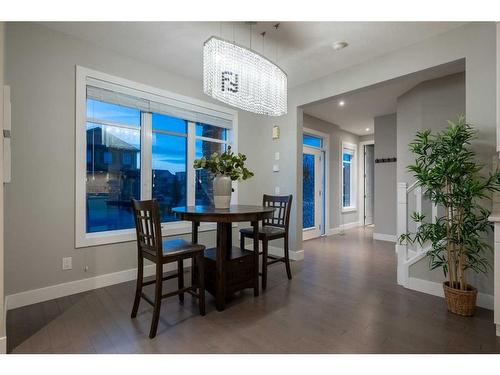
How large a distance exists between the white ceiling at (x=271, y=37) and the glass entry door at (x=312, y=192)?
2.64 m

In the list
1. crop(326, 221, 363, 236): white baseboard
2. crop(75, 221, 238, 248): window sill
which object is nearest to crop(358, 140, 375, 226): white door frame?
crop(326, 221, 363, 236): white baseboard

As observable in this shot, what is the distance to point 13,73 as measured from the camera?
2293 millimetres

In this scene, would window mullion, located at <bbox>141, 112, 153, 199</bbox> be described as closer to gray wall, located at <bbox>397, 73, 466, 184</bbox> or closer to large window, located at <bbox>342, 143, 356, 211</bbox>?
gray wall, located at <bbox>397, 73, 466, 184</bbox>

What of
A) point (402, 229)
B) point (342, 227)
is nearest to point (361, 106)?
point (402, 229)

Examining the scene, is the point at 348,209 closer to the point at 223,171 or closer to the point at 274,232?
the point at 274,232

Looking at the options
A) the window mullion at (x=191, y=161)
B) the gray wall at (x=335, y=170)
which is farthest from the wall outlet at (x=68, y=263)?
the gray wall at (x=335, y=170)

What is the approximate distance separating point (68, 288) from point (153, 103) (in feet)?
7.41

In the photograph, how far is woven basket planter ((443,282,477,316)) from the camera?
2.14 meters

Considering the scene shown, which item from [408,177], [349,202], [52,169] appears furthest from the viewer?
[349,202]

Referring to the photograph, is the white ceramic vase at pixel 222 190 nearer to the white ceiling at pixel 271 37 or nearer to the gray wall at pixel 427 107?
the white ceiling at pixel 271 37
